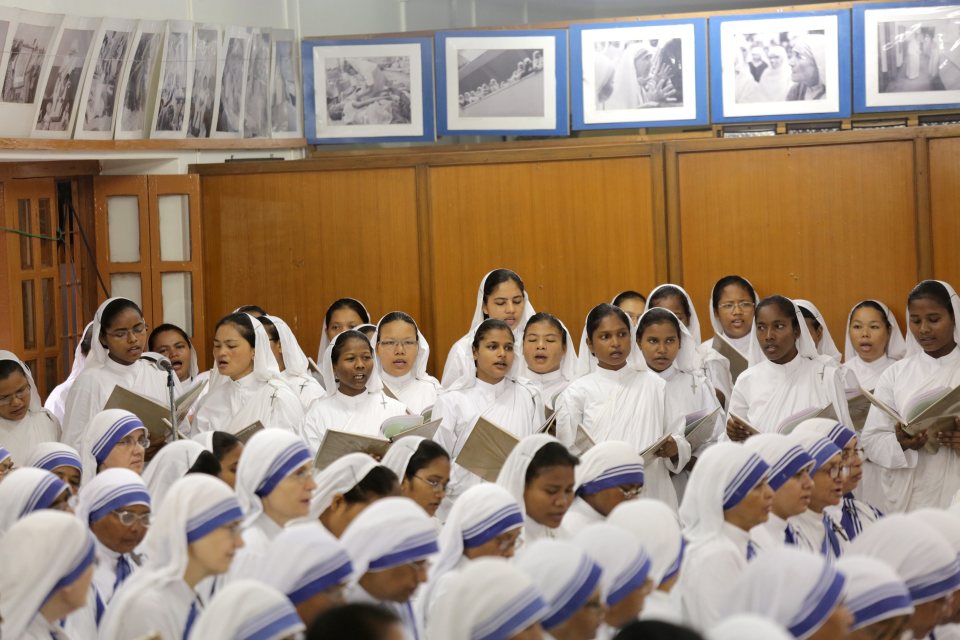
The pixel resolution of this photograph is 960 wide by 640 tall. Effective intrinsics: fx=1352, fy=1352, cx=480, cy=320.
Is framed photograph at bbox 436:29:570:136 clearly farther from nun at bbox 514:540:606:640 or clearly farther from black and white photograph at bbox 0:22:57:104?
nun at bbox 514:540:606:640

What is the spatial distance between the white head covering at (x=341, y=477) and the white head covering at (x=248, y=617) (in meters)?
1.48

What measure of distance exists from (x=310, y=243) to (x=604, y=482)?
4.92 m

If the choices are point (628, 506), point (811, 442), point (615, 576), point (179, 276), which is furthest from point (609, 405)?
point (179, 276)

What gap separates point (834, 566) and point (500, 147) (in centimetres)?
631

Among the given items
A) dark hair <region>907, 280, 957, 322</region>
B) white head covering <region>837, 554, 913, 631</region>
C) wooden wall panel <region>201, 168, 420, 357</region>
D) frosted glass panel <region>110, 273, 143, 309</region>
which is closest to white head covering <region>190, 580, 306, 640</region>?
white head covering <region>837, 554, 913, 631</region>

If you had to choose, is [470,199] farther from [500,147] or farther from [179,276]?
[179,276]

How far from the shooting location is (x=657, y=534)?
3.84 m

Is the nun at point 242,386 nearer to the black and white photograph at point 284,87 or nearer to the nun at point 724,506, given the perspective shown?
the nun at point 724,506

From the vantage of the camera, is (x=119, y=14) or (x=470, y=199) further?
(x=470, y=199)

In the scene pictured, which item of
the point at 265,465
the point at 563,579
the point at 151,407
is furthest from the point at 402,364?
the point at 563,579

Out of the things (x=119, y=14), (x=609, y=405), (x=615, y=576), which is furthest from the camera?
(x=119, y=14)

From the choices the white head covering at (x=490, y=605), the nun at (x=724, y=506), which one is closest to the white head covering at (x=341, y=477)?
the nun at (x=724, y=506)

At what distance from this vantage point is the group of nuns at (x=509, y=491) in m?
3.23

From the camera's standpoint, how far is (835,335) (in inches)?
336
